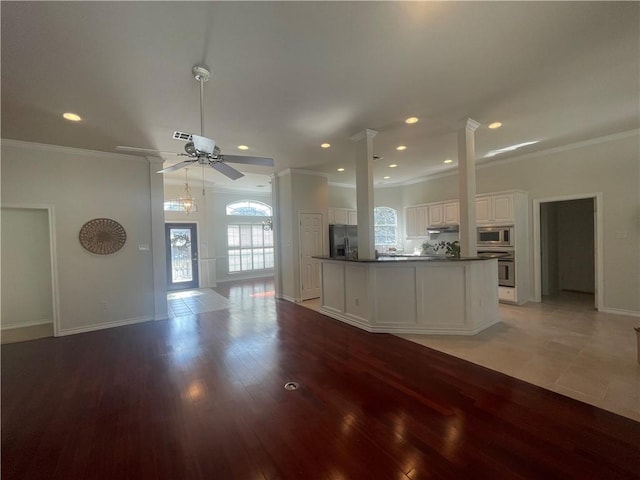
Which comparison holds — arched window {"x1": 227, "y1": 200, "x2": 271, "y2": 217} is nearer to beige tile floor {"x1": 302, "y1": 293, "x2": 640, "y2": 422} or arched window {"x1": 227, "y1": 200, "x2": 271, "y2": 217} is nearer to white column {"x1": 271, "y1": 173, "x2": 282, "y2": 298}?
white column {"x1": 271, "y1": 173, "x2": 282, "y2": 298}

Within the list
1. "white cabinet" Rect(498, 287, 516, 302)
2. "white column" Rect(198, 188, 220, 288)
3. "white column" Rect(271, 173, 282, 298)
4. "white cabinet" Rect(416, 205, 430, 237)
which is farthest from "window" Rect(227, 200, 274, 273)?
"white cabinet" Rect(498, 287, 516, 302)

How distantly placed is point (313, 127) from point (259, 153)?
1.52 metres

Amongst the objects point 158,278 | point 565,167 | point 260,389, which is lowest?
point 260,389

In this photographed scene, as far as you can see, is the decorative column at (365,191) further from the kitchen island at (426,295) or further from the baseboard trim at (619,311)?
the baseboard trim at (619,311)

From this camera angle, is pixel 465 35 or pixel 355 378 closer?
pixel 465 35

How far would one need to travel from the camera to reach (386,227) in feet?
29.0

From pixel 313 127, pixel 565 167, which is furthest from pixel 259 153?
pixel 565 167

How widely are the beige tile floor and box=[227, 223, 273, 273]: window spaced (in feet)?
23.4

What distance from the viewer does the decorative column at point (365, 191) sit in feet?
13.7

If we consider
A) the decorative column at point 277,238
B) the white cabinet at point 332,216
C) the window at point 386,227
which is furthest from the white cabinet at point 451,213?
the decorative column at point 277,238

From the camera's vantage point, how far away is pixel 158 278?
5.00 metres

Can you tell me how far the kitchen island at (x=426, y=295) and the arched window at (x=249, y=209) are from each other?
6.28 m

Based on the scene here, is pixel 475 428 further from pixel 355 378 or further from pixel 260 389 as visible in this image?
pixel 260 389

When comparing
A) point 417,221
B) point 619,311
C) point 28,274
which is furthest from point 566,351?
point 28,274
